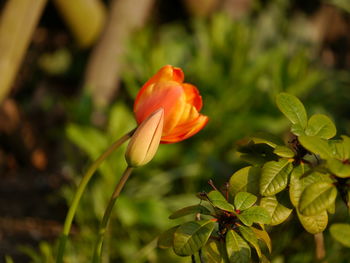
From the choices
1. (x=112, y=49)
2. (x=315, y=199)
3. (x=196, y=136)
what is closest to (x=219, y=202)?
(x=315, y=199)

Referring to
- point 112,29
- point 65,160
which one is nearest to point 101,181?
point 65,160

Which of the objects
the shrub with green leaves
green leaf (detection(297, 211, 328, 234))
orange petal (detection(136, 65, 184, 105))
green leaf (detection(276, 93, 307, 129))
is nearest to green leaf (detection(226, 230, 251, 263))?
the shrub with green leaves

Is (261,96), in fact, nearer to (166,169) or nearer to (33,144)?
(166,169)

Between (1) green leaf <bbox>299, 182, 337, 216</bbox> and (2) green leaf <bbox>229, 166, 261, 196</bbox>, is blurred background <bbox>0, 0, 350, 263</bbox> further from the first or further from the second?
(1) green leaf <bbox>299, 182, 337, 216</bbox>

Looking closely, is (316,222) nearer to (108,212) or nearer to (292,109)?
(292,109)

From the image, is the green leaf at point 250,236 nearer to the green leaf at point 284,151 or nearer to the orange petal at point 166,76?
the green leaf at point 284,151

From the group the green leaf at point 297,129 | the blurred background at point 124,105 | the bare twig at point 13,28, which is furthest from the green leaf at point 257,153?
the bare twig at point 13,28
